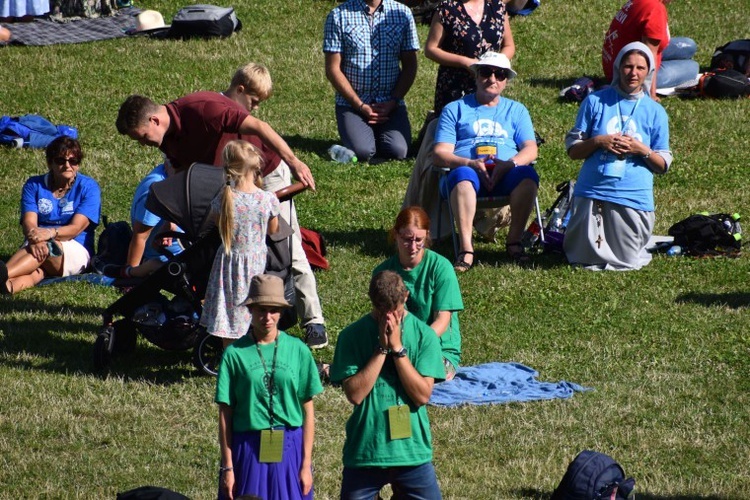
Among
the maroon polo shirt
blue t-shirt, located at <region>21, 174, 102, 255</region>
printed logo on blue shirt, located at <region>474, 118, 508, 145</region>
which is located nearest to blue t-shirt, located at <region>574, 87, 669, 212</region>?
printed logo on blue shirt, located at <region>474, 118, 508, 145</region>

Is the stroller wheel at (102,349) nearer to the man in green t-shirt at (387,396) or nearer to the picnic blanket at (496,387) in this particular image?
the picnic blanket at (496,387)

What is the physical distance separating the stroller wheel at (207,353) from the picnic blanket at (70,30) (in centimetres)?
1035

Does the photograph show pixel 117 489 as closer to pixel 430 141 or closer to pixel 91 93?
pixel 430 141

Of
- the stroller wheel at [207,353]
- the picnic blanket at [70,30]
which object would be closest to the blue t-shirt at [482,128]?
the stroller wheel at [207,353]

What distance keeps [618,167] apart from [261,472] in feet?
17.9

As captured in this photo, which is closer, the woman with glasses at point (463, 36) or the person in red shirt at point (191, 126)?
the person in red shirt at point (191, 126)

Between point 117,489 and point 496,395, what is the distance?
93.7 inches

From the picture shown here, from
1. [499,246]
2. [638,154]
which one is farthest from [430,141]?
[638,154]

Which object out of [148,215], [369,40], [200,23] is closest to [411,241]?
[148,215]

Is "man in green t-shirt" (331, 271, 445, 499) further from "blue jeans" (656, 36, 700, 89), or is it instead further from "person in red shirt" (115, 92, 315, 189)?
"blue jeans" (656, 36, 700, 89)

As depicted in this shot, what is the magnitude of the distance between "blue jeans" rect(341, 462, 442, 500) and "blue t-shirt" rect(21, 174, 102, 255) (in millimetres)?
5288

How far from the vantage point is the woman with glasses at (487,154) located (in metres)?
9.61

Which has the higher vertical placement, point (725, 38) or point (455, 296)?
point (725, 38)

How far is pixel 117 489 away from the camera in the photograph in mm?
6031
